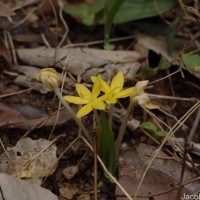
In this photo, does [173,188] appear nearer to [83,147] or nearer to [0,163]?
[83,147]

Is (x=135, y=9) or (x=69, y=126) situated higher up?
(x=135, y=9)

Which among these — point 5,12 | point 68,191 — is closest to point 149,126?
point 68,191

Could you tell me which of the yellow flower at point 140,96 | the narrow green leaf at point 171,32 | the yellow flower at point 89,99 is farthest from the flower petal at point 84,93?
the narrow green leaf at point 171,32

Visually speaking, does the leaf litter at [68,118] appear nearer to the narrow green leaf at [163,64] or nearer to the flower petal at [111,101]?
the narrow green leaf at [163,64]

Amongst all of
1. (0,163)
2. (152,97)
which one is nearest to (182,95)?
(152,97)

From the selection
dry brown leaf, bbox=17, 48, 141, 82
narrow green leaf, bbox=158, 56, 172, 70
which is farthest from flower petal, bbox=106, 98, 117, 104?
narrow green leaf, bbox=158, 56, 172, 70

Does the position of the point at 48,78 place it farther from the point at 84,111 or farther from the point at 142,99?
the point at 142,99
